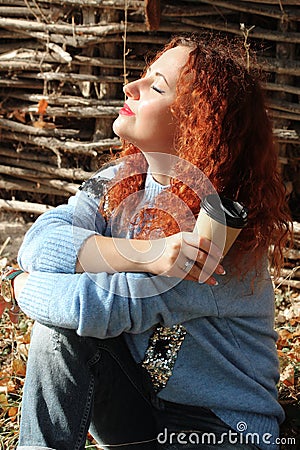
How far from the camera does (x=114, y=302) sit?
1820mm

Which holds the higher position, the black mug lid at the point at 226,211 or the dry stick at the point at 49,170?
the black mug lid at the point at 226,211

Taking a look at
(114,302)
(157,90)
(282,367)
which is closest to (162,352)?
(114,302)

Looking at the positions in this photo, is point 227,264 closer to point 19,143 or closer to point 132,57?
point 132,57

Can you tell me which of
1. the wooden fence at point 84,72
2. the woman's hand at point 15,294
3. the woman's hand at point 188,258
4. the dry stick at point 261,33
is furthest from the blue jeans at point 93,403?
the dry stick at point 261,33

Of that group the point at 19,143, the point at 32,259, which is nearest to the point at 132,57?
the point at 19,143

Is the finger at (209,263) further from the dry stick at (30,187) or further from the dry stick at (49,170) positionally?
the dry stick at (30,187)

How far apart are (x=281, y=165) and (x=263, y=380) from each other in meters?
1.75

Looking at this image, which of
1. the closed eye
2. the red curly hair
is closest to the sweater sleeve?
the red curly hair

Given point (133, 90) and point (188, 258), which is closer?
point (188, 258)

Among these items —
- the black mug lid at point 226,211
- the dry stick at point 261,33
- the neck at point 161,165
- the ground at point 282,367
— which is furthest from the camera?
the dry stick at point 261,33

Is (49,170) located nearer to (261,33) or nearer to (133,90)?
(261,33)

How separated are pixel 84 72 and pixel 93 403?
218 cm

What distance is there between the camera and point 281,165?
3592mm

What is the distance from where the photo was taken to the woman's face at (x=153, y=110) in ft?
6.63
